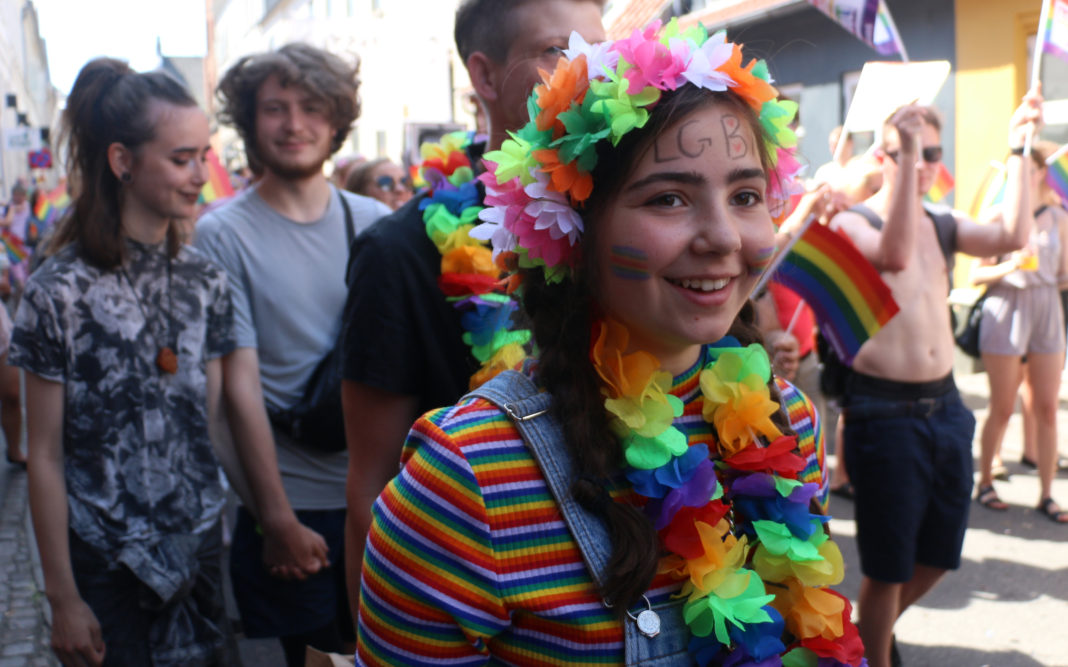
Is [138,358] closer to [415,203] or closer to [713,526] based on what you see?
[415,203]

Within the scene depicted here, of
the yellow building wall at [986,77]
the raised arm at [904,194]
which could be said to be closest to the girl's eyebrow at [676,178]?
the raised arm at [904,194]

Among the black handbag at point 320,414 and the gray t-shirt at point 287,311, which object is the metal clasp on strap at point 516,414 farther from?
the gray t-shirt at point 287,311

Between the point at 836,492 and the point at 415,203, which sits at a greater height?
the point at 415,203

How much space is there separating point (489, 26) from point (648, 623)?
1.43m

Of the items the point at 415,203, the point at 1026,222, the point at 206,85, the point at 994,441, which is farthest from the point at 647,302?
the point at 206,85

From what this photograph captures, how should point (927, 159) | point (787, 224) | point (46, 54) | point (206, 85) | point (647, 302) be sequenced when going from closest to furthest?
point (647, 302) → point (787, 224) → point (927, 159) → point (206, 85) → point (46, 54)

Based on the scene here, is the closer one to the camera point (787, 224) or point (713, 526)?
point (713, 526)

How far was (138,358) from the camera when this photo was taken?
2736 millimetres

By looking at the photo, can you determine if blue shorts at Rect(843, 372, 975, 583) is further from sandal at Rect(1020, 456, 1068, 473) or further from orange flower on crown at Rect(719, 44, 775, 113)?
sandal at Rect(1020, 456, 1068, 473)

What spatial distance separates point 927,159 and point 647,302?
10.1 ft

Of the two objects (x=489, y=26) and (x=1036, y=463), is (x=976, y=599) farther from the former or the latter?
(x=489, y=26)

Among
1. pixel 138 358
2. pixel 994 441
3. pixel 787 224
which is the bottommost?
pixel 994 441

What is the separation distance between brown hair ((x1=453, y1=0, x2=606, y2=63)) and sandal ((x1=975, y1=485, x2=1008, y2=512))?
5.16 meters

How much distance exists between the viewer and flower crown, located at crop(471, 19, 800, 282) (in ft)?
5.08
